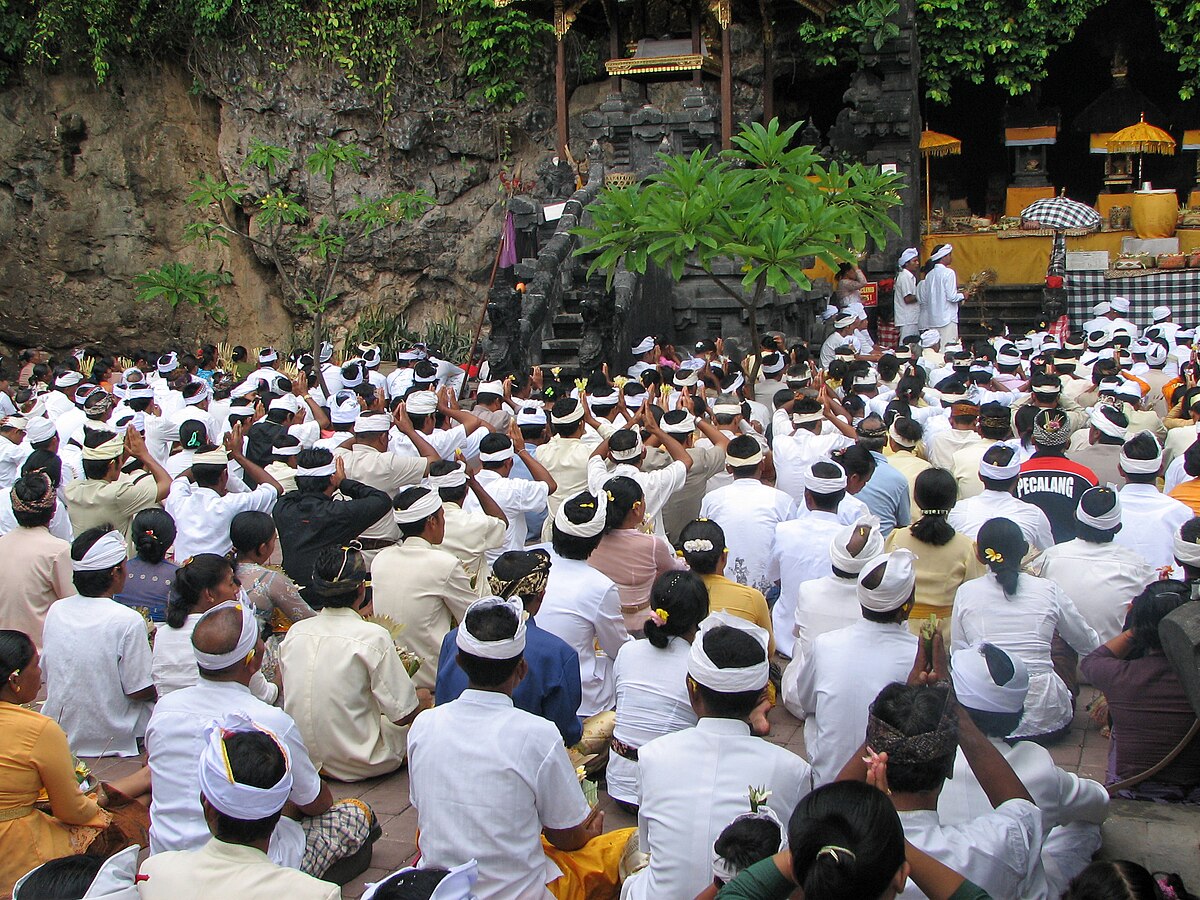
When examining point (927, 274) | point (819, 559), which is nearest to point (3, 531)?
point (819, 559)

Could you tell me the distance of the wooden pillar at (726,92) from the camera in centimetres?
1927

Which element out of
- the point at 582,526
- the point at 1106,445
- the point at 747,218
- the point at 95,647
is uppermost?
the point at 747,218

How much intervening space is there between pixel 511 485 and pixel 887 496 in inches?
96.8

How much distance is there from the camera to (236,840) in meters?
3.40

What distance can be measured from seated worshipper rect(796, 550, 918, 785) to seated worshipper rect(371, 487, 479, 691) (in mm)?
2224

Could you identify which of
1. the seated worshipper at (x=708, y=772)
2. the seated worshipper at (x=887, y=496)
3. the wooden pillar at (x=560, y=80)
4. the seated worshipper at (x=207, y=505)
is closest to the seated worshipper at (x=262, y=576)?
the seated worshipper at (x=207, y=505)

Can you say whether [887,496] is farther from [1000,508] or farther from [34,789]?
[34,789]

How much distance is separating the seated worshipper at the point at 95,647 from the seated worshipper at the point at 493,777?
2338 millimetres

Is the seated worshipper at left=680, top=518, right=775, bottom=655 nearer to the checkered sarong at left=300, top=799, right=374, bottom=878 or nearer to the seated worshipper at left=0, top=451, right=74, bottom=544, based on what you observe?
the checkered sarong at left=300, top=799, right=374, bottom=878

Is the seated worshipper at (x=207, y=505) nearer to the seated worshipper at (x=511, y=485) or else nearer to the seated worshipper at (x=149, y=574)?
the seated worshipper at (x=149, y=574)

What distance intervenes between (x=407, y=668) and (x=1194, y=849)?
147 inches

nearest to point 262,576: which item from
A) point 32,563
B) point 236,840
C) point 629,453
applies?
point 32,563

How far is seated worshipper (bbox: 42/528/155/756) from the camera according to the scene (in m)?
5.74

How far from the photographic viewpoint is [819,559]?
6711mm
